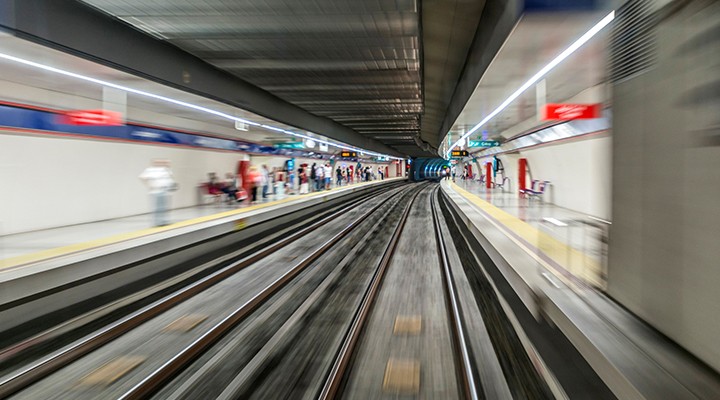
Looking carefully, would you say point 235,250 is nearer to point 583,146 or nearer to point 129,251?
point 129,251

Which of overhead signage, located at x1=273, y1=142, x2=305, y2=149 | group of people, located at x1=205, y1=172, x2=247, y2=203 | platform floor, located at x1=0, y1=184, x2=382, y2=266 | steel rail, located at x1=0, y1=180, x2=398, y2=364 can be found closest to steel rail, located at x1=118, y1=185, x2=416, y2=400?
steel rail, located at x1=0, y1=180, x2=398, y2=364

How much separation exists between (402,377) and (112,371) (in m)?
2.54

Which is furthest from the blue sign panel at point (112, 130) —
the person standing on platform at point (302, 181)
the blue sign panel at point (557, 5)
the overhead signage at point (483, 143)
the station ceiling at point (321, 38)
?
the overhead signage at point (483, 143)

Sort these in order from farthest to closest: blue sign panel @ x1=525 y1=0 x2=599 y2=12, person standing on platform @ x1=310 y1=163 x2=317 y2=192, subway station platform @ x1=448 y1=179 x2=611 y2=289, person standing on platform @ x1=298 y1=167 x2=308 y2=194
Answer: person standing on platform @ x1=310 y1=163 x2=317 y2=192, person standing on platform @ x1=298 y1=167 x2=308 y2=194, subway station platform @ x1=448 y1=179 x2=611 y2=289, blue sign panel @ x1=525 y1=0 x2=599 y2=12

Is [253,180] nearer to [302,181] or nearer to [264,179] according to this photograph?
[264,179]

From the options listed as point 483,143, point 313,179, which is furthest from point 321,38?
point 313,179

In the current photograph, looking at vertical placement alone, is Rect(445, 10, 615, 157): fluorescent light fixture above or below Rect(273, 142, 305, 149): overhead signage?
above

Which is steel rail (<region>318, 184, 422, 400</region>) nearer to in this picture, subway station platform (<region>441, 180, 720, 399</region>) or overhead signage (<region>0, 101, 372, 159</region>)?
subway station platform (<region>441, 180, 720, 399</region>)

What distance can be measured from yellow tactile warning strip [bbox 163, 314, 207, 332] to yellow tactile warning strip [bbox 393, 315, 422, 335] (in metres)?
2.30

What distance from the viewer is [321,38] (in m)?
7.64

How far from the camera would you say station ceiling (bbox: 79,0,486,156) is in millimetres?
6215

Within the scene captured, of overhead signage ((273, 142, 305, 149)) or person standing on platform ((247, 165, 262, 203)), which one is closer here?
person standing on platform ((247, 165, 262, 203))

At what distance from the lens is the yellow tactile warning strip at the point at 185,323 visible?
4609mm

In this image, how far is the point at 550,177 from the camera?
47.7 feet
